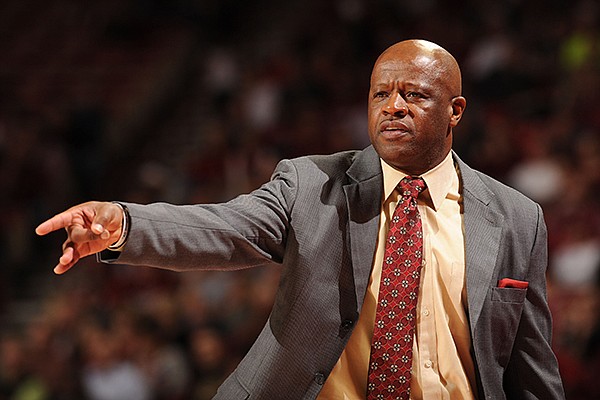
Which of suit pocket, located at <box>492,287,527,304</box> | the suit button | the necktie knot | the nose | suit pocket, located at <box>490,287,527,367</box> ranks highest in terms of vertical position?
the nose

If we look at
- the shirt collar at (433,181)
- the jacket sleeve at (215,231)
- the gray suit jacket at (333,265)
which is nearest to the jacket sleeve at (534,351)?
the gray suit jacket at (333,265)

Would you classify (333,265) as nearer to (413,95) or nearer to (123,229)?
(413,95)

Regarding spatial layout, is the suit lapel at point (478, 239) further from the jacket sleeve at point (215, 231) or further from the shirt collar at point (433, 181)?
the jacket sleeve at point (215, 231)

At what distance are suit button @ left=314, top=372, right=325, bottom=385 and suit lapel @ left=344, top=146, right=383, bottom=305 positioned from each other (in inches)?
8.1

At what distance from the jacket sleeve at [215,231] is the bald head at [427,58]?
1.28 ft

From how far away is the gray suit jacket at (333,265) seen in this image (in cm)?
232

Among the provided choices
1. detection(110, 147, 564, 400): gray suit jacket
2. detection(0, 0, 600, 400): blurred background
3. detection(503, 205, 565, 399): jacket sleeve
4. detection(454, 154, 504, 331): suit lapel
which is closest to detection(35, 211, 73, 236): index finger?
detection(110, 147, 564, 400): gray suit jacket

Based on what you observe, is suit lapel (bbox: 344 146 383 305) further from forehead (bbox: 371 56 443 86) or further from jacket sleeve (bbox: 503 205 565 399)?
jacket sleeve (bbox: 503 205 565 399)

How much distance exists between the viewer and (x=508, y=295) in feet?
8.05

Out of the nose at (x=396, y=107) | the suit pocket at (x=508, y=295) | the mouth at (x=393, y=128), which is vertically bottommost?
the suit pocket at (x=508, y=295)

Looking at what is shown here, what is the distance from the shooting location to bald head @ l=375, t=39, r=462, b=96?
2.42 m

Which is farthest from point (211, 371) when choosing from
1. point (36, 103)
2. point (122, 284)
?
point (36, 103)

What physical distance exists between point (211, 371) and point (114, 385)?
0.89 meters

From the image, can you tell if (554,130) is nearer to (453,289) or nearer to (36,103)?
(453,289)
